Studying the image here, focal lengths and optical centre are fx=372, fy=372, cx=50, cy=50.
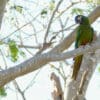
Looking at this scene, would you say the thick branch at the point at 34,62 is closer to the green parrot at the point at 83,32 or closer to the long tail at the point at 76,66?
the long tail at the point at 76,66

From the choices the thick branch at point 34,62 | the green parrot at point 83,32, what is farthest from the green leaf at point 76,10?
the thick branch at point 34,62

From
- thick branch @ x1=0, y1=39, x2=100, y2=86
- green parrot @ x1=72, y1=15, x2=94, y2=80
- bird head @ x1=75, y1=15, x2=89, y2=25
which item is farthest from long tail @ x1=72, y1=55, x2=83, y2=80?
bird head @ x1=75, y1=15, x2=89, y2=25

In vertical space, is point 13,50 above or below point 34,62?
above

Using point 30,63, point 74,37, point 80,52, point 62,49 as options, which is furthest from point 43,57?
point 74,37

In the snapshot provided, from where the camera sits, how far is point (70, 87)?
4109 mm

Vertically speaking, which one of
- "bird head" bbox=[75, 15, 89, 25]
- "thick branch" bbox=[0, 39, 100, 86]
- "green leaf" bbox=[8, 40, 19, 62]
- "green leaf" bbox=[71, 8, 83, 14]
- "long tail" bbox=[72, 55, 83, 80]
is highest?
"green leaf" bbox=[71, 8, 83, 14]

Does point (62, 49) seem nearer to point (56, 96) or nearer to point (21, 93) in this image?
point (56, 96)

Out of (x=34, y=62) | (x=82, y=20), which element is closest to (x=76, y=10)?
(x=82, y=20)

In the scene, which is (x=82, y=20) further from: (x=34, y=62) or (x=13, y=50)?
(x=34, y=62)

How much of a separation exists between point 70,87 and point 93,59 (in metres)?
0.43

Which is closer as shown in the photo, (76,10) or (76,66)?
(76,66)

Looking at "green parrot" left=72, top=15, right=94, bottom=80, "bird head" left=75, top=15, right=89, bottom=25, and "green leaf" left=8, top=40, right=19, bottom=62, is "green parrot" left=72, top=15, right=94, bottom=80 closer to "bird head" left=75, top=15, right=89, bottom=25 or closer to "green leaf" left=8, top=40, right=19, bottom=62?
"bird head" left=75, top=15, right=89, bottom=25

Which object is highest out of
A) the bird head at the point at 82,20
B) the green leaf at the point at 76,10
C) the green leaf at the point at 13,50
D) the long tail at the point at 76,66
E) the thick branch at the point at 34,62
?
the green leaf at the point at 76,10

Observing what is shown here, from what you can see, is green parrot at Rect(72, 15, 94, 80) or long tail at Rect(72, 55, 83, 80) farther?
green parrot at Rect(72, 15, 94, 80)
